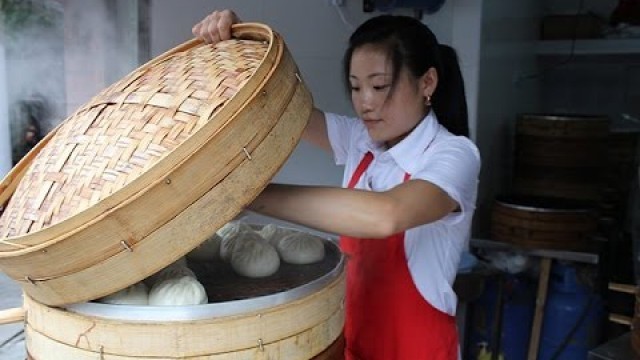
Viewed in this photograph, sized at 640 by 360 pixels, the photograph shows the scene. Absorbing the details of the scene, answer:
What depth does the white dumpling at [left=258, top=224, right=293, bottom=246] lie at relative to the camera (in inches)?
44.0

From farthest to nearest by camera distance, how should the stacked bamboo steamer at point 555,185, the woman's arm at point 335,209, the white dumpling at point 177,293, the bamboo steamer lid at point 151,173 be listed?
the stacked bamboo steamer at point 555,185 → the woman's arm at point 335,209 → the white dumpling at point 177,293 → the bamboo steamer lid at point 151,173

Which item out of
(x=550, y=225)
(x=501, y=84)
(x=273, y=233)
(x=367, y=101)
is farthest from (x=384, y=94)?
(x=501, y=84)

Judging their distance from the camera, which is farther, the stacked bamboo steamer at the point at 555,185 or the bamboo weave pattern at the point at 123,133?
the stacked bamboo steamer at the point at 555,185

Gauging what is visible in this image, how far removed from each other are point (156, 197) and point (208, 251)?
45cm

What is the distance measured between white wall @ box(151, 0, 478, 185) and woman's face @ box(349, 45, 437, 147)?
1.18 meters

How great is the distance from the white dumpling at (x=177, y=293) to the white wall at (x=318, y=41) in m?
1.70

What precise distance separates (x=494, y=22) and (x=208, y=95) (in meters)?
2.69

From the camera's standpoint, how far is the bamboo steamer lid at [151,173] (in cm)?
65

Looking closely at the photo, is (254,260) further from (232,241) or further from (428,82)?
(428,82)

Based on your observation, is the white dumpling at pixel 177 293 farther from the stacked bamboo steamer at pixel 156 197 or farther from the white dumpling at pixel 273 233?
the white dumpling at pixel 273 233

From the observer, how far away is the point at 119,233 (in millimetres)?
652

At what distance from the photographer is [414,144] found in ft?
4.37

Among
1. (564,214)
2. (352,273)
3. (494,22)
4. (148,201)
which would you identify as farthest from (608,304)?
(148,201)

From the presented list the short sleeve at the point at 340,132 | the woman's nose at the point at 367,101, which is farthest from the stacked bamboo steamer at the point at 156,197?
the short sleeve at the point at 340,132
